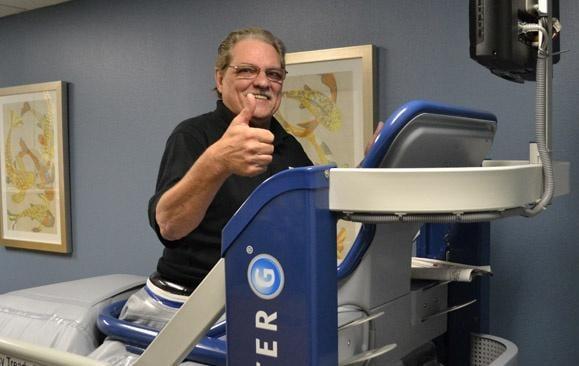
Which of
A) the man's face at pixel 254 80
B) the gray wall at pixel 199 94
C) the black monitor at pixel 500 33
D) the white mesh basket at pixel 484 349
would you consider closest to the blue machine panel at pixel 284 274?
the black monitor at pixel 500 33

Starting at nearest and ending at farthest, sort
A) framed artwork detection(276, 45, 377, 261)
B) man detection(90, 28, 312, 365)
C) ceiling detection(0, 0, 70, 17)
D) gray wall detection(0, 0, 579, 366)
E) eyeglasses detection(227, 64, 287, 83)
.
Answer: man detection(90, 28, 312, 365) < eyeglasses detection(227, 64, 287, 83) < gray wall detection(0, 0, 579, 366) < framed artwork detection(276, 45, 377, 261) < ceiling detection(0, 0, 70, 17)

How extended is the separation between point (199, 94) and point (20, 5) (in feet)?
3.86

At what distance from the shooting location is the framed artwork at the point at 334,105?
6.81ft

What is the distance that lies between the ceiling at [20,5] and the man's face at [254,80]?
1866mm

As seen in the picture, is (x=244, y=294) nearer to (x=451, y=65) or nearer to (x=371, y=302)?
(x=371, y=302)

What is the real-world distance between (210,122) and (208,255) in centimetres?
33

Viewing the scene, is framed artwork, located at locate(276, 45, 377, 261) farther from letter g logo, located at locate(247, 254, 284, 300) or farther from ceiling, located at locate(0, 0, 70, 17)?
ceiling, located at locate(0, 0, 70, 17)

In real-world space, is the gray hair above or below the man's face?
above

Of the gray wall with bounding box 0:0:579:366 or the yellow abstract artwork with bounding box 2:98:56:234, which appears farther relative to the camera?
the yellow abstract artwork with bounding box 2:98:56:234

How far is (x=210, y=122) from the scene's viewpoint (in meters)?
1.44

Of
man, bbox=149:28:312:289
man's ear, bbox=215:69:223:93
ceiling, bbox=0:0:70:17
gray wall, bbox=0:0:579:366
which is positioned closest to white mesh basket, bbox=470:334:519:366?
gray wall, bbox=0:0:579:366

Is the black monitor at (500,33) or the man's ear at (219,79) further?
the man's ear at (219,79)

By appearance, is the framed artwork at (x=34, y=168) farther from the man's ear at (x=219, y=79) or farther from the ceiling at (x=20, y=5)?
the man's ear at (x=219, y=79)

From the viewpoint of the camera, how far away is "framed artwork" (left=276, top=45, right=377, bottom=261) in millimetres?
2076
